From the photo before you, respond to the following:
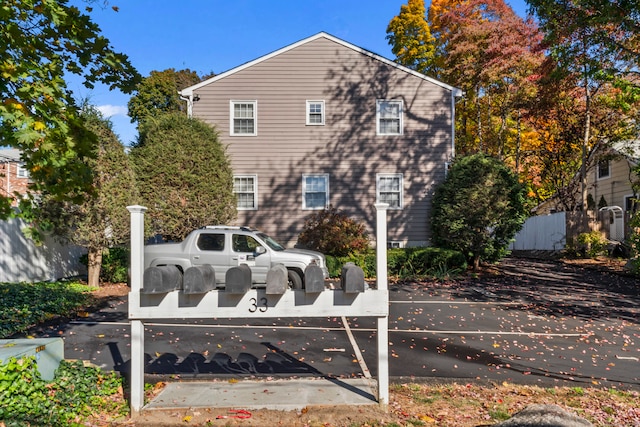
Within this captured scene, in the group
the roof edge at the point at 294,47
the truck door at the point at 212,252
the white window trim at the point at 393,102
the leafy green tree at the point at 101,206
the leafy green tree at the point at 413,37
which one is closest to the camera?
the truck door at the point at 212,252

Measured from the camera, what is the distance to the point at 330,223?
16125 millimetres

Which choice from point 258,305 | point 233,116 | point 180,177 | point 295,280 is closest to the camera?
point 258,305

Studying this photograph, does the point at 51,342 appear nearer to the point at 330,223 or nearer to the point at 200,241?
the point at 200,241

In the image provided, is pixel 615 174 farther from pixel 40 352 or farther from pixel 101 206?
pixel 40 352

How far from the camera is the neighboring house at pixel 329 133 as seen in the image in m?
17.6

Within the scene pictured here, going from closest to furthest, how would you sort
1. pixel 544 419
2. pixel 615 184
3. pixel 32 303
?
pixel 544 419 → pixel 32 303 → pixel 615 184

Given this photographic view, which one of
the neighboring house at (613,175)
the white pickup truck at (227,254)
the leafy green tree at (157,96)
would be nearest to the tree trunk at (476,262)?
the white pickup truck at (227,254)

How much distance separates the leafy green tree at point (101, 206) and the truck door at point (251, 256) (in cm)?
359

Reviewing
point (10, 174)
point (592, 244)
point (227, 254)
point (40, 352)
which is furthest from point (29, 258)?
point (592, 244)

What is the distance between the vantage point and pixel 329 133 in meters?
17.8

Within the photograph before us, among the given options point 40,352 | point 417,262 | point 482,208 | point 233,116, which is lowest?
point 417,262

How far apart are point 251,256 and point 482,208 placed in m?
8.82

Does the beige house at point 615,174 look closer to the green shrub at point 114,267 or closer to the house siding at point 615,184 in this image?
the house siding at point 615,184

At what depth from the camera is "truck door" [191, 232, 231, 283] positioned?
1139cm
